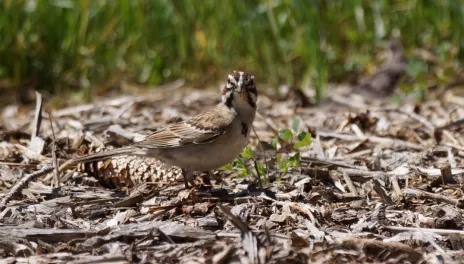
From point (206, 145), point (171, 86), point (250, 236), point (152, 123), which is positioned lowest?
point (250, 236)

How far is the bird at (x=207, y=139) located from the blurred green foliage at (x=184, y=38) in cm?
320

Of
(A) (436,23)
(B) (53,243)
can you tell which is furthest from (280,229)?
(A) (436,23)

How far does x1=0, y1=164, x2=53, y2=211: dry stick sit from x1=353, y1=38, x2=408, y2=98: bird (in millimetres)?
3894

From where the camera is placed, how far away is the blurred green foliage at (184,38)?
28.8 ft

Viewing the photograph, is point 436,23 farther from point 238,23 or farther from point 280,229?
point 280,229

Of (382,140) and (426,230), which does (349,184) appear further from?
(382,140)

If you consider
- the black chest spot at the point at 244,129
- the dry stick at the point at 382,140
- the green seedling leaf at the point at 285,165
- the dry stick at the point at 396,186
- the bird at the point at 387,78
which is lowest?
the dry stick at the point at 396,186

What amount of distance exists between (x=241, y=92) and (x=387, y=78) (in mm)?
3389

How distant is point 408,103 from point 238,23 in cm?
205

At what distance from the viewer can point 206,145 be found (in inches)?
203

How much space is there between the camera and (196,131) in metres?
5.28

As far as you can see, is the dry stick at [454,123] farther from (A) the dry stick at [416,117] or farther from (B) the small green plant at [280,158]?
(B) the small green plant at [280,158]

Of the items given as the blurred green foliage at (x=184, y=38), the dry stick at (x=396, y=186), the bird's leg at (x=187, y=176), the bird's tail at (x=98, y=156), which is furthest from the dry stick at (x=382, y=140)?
the blurred green foliage at (x=184, y=38)

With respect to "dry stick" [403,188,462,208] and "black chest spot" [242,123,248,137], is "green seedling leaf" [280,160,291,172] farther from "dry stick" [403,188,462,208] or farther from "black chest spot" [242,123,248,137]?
"dry stick" [403,188,462,208]
